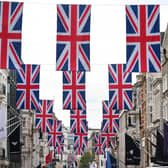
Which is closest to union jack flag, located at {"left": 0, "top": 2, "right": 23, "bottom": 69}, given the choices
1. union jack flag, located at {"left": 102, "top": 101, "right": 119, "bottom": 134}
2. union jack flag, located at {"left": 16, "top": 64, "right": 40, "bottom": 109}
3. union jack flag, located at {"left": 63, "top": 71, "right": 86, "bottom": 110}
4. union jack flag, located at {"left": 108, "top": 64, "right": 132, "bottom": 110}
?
union jack flag, located at {"left": 63, "top": 71, "right": 86, "bottom": 110}

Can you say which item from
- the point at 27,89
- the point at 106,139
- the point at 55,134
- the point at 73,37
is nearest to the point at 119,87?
the point at 27,89

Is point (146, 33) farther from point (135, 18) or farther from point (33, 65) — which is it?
point (33, 65)

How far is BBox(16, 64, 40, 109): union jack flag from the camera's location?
3841 cm

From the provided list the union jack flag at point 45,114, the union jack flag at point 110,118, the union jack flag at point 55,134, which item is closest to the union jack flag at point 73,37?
the union jack flag at point 110,118

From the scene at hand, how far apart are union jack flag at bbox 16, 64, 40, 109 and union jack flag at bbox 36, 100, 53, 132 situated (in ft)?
30.8

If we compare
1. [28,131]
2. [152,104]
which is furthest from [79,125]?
[28,131]

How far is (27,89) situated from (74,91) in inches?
147

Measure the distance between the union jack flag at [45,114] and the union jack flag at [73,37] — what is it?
64.7 ft

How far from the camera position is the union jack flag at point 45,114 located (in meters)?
49.3

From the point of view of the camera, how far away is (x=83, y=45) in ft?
95.4

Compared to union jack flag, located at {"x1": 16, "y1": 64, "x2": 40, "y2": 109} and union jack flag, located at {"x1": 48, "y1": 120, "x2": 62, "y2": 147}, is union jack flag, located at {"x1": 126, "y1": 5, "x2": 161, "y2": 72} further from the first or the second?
union jack flag, located at {"x1": 48, "y1": 120, "x2": 62, "y2": 147}

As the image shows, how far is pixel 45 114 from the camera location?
165 feet

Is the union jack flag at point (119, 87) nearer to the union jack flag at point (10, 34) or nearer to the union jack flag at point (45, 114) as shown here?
the union jack flag at point (10, 34)

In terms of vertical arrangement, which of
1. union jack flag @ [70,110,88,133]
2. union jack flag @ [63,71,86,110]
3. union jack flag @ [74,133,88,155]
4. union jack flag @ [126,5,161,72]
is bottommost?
union jack flag @ [74,133,88,155]
